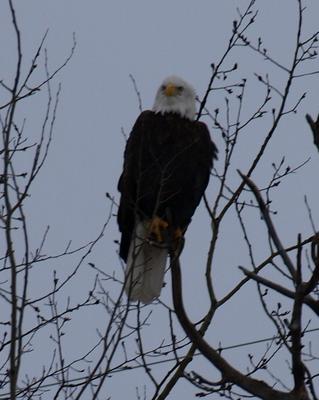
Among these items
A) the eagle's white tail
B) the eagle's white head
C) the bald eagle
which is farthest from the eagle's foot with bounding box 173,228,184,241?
the eagle's white head

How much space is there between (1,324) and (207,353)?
2.08 m

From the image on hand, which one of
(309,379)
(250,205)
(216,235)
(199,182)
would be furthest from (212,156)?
(309,379)

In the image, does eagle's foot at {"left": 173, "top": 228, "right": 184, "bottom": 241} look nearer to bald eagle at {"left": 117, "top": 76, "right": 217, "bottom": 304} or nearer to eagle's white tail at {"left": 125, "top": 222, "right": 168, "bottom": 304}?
bald eagle at {"left": 117, "top": 76, "right": 217, "bottom": 304}

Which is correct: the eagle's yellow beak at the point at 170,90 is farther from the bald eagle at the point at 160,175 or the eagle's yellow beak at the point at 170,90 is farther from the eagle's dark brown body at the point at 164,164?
the eagle's dark brown body at the point at 164,164

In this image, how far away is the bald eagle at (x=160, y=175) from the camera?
206 inches

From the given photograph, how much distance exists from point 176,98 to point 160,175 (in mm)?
608

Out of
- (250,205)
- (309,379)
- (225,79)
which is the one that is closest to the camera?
(309,379)

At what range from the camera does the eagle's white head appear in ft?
18.0

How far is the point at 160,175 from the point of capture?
5141 millimetres

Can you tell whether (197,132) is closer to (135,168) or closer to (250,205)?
(135,168)

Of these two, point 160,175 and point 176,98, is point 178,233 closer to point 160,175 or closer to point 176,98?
point 160,175

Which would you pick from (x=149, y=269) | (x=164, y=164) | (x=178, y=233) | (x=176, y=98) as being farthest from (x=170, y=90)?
(x=149, y=269)

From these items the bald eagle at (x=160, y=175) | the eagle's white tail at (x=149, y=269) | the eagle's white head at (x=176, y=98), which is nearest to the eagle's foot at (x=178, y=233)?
the bald eagle at (x=160, y=175)

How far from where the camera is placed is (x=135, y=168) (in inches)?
209
